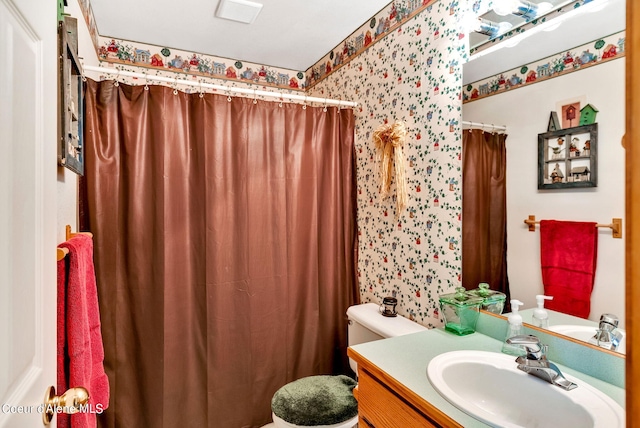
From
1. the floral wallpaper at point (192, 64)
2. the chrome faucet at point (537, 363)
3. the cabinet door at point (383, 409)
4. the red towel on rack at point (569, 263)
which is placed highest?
the floral wallpaper at point (192, 64)

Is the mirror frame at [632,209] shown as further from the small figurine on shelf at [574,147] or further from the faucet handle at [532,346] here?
the small figurine on shelf at [574,147]

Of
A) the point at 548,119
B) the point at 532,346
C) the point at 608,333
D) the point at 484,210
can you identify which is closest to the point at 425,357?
the point at 532,346

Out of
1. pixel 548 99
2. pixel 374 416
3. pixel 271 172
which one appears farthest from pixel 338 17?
pixel 374 416

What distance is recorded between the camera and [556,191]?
3.69ft

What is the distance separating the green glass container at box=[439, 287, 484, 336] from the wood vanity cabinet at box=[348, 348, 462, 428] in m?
0.45

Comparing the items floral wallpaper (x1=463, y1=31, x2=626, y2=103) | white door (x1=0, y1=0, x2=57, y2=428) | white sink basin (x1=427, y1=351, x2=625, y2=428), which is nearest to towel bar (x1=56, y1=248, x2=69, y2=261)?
white door (x1=0, y1=0, x2=57, y2=428)

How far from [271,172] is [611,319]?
1.66 metres

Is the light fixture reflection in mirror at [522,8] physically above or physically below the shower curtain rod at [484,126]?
above

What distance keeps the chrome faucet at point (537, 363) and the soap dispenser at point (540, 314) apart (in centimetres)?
15

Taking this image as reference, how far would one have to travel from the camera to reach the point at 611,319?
39.0 inches

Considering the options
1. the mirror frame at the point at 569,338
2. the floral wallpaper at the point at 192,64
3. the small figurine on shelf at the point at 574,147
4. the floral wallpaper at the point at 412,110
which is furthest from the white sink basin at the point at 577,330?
the floral wallpaper at the point at 192,64

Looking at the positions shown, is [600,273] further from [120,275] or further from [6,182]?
[120,275]

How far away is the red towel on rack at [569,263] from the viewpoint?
1038 millimetres

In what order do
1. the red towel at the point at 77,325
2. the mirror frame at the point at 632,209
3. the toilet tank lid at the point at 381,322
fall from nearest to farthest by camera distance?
the mirror frame at the point at 632,209, the red towel at the point at 77,325, the toilet tank lid at the point at 381,322
